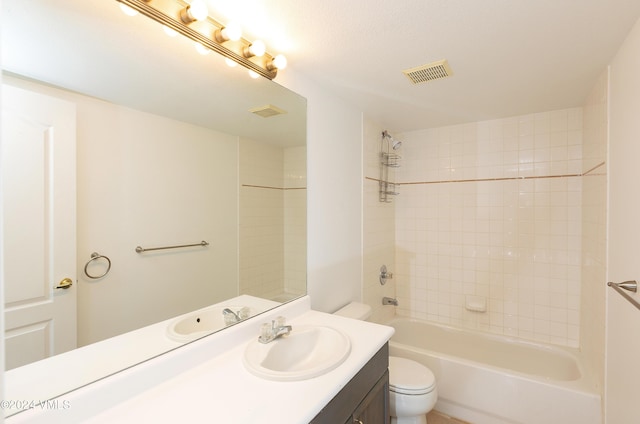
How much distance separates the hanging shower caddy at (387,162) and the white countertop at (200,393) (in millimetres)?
1797

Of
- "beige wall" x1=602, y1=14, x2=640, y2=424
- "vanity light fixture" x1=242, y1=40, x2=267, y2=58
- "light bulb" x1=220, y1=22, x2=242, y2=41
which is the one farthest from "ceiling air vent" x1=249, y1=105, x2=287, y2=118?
"beige wall" x1=602, y1=14, x2=640, y2=424

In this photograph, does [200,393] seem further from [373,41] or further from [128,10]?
[373,41]

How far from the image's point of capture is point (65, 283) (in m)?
0.86

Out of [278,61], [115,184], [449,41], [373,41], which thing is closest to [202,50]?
[278,61]

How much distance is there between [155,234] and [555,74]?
2276 millimetres

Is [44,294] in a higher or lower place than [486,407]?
higher

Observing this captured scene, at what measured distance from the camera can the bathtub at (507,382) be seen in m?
1.77

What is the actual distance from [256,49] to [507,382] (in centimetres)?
247

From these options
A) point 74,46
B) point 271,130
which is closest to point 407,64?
point 271,130

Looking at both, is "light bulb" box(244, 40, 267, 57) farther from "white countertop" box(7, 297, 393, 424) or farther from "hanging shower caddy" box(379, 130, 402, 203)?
"hanging shower caddy" box(379, 130, 402, 203)

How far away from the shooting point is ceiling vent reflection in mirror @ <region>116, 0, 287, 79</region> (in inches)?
40.1

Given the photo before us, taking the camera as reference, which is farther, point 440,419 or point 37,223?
point 440,419

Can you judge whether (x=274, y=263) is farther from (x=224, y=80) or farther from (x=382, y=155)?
(x=382, y=155)

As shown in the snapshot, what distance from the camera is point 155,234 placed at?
1076mm
